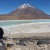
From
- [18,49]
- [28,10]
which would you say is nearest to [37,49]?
[18,49]

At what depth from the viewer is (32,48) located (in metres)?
7.41

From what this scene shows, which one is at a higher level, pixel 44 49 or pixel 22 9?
pixel 22 9

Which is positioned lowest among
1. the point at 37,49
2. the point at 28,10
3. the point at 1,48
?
the point at 37,49

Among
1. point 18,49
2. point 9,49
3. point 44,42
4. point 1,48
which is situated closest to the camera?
point 1,48

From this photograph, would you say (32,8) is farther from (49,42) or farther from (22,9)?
(49,42)

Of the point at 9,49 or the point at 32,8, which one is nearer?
the point at 9,49

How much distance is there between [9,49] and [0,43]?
2.50 metres

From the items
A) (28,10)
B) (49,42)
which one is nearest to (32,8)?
(28,10)

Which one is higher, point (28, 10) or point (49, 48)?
point (28, 10)

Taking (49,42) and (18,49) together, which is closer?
(18,49)

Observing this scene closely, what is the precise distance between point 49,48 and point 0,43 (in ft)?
11.5

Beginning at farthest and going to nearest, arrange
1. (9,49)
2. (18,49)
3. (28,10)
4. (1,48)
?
(28,10) < (18,49) < (9,49) < (1,48)

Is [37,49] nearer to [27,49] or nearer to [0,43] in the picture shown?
[27,49]

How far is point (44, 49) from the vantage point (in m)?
7.18
